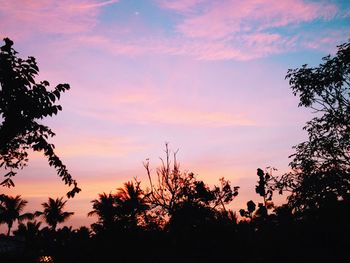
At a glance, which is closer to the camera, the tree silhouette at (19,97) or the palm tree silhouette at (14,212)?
the tree silhouette at (19,97)

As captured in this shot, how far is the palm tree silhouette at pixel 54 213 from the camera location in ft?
195

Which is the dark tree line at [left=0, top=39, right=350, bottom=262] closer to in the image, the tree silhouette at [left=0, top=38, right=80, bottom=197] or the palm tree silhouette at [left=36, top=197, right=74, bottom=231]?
the tree silhouette at [left=0, top=38, right=80, bottom=197]

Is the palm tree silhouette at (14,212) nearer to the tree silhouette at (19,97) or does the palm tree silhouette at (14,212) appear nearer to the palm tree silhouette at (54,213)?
the palm tree silhouette at (54,213)

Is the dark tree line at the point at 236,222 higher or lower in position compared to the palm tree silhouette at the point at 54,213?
lower

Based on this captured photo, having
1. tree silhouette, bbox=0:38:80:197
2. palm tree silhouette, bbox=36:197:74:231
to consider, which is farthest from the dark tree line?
palm tree silhouette, bbox=36:197:74:231

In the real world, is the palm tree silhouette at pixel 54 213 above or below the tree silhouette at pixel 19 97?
above

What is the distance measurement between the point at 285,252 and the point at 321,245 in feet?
4.17

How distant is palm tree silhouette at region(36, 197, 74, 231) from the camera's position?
2344 inches

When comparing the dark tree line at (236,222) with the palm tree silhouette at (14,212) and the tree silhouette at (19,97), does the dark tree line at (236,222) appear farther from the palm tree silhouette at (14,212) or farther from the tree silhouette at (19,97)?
the palm tree silhouette at (14,212)

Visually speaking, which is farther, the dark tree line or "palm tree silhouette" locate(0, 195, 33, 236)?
"palm tree silhouette" locate(0, 195, 33, 236)

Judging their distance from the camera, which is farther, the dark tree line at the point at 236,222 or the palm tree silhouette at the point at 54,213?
the palm tree silhouette at the point at 54,213

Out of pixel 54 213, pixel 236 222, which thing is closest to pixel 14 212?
pixel 54 213

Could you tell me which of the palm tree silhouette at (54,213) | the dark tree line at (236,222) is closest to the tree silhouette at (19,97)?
the dark tree line at (236,222)

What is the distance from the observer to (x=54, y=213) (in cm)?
5981
